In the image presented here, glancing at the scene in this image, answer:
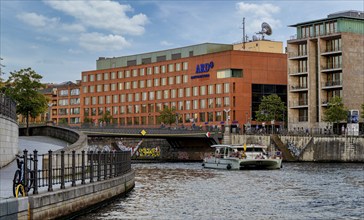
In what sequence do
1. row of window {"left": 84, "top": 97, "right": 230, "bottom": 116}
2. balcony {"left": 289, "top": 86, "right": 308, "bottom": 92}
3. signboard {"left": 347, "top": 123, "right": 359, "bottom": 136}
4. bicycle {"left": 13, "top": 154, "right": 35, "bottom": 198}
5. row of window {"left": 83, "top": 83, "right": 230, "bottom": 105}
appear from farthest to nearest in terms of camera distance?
row of window {"left": 83, "top": 83, "right": 230, "bottom": 105}, row of window {"left": 84, "top": 97, "right": 230, "bottom": 116}, balcony {"left": 289, "top": 86, "right": 308, "bottom": 92}, signboard {"left": 347, "top": 123, "right": 359, "bottom": 136}, bicycle {"left": 13, "top": 154, "right": 35, "bottom": 198}

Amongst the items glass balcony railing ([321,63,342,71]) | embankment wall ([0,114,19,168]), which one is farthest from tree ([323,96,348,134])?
embankment wall ([0,114,19,168])

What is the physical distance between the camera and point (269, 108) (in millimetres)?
142250

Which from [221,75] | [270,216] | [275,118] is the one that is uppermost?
[221,75]

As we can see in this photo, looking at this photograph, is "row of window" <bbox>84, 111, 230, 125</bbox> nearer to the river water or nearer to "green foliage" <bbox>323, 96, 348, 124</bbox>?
"green foliage" <bbox>323, 96, 348, 124</bbox>

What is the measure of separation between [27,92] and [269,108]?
57.1 meters

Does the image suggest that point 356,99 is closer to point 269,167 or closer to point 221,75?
point 221,75

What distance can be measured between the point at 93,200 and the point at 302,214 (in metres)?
9.99

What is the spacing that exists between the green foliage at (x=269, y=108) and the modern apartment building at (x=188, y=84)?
26.8ft

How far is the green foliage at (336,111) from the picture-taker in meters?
123

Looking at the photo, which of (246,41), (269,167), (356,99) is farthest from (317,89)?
(269,167)

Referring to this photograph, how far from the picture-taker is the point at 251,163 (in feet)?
277

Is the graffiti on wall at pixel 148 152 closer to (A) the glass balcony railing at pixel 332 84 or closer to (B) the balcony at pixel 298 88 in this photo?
(B) the balcony at pixel 298 88

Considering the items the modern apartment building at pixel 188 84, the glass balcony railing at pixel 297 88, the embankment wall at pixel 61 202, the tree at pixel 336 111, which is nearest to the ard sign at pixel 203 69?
the modern apartment building at pixel 188 84

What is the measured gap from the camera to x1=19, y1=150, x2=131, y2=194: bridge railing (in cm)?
2685
